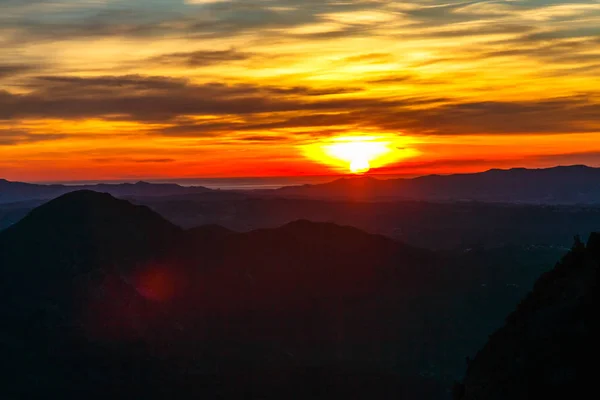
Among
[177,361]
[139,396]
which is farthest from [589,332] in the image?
[177,361]

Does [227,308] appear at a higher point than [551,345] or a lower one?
lower

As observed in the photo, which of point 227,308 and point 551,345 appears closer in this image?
point 551,345

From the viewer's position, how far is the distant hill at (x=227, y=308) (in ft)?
267

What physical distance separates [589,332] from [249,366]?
57.6 metres

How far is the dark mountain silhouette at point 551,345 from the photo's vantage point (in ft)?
102

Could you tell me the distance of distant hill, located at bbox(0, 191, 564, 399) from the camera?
267ft

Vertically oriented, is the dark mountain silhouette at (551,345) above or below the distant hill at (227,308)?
above

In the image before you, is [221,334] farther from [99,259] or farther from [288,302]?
[99,259]

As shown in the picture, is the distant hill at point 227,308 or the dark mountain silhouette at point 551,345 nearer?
the dark mountain silhouette at point 551,345

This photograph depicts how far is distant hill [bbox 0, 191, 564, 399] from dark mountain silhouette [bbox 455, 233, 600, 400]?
141ft

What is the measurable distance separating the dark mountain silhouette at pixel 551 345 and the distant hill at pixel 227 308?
141 ft

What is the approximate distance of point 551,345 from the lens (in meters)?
33.1

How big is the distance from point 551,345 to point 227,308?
237 feet

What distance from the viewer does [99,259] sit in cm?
10150
